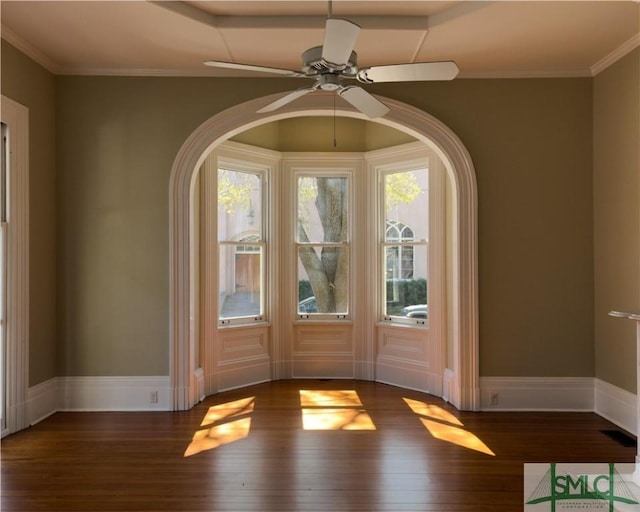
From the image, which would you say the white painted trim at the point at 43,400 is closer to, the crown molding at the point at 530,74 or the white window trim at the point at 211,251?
the white window trim at the point at 211,251

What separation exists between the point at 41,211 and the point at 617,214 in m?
4.72

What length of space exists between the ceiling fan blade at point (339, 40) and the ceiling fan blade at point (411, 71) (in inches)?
8.6

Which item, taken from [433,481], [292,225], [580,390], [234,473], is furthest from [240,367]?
[580,390]

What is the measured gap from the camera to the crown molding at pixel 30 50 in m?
3.64

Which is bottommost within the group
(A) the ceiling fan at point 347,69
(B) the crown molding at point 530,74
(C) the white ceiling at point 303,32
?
(A) the ceiling fan at point 347,69

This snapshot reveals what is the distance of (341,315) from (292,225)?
46.1 inches

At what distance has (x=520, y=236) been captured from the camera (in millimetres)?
4395

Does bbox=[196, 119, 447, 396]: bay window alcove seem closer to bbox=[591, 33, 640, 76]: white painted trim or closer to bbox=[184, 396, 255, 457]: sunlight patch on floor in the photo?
bbox=[184, 396, 255, 457]: sunlight patch on floor

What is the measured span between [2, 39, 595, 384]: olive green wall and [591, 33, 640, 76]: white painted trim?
17cm

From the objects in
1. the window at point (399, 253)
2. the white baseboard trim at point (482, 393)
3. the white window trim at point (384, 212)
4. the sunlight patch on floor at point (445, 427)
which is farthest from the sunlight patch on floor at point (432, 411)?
the window at point (399, 253)

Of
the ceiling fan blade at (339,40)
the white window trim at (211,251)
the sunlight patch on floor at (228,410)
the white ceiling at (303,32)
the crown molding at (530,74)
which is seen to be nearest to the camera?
the ceiling fan blade at (339,40)

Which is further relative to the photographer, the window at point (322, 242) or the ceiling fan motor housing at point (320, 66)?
the window at point (322, 242)

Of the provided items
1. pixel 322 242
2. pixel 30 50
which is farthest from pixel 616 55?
pixel 30 50

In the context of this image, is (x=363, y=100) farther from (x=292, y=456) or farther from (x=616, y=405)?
(x=616, y=405)
